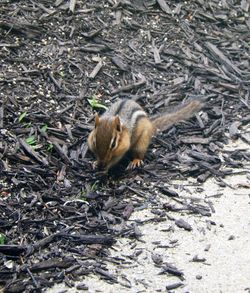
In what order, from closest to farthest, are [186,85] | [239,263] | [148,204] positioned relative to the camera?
[239,263] < [148,204] < [186,85]

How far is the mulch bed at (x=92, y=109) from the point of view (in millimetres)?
5840

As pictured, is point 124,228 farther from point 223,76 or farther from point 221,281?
point 223,76

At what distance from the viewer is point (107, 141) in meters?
6.56

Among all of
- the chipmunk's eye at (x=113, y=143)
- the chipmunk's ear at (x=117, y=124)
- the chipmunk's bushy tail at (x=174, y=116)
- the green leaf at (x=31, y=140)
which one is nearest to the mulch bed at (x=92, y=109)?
the green leaf at (x=31, y=140)

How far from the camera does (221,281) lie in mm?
5605

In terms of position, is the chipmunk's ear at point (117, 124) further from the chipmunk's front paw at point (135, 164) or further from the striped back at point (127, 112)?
the chipmunk's front paw at point (135, 164)

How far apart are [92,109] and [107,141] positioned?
95 cm

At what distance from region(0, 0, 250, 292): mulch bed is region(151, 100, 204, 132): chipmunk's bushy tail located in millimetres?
113

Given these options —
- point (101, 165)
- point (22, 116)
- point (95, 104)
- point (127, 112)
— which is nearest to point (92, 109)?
point (95, 104)

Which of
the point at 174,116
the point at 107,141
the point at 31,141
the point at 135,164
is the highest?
the point at 107,141

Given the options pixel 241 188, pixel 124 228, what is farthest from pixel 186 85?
pixel 124 228

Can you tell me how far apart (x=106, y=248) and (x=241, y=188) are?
5.26 ft

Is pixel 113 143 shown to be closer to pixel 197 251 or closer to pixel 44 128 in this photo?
pixel 44 128

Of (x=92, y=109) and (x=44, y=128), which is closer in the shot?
(x=44, y=128)
